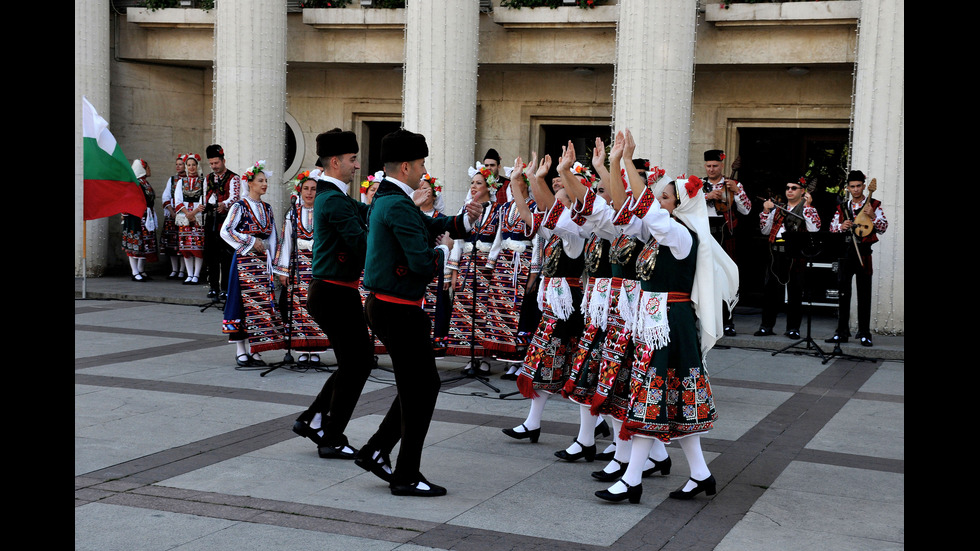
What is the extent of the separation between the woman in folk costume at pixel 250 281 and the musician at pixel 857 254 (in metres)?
6.92

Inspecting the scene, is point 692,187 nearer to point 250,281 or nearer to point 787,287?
point 250,281

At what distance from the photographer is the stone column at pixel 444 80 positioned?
14.9 metres

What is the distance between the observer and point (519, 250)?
9.72 m

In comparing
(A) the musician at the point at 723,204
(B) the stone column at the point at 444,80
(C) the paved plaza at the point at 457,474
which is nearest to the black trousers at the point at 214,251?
(B) the stone column at the point at 444,80

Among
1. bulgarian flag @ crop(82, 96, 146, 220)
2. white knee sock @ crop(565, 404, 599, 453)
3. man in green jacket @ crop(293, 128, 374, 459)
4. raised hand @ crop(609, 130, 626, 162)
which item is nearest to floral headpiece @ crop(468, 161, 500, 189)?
man in green jacket @ crop(293, 128, 374, 459)

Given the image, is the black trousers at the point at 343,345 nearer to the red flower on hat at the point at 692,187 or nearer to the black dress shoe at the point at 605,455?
the black dress shoe at the point at 605,455

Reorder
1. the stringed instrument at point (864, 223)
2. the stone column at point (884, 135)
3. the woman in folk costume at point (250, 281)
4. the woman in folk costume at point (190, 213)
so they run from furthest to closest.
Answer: the woman in folk costume at point (190, 213)
the stone column at point (884, 135)
the stringed instrument at point (864, 223)
the woman in folk costume at point (250, 281)

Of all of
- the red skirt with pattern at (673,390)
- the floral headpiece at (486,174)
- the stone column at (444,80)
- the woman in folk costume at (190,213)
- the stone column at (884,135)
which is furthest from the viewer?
the woman in folk costume at (190,213)

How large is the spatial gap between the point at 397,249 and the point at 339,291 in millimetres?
1016
